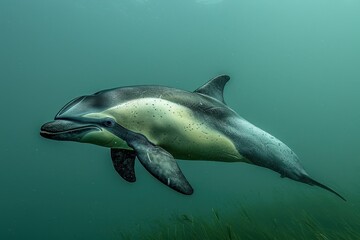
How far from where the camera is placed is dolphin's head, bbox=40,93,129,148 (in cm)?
417

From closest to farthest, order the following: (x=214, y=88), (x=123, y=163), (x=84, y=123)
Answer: (x=84, y=123) → (x=123, y=163) → (x=214, y=88)

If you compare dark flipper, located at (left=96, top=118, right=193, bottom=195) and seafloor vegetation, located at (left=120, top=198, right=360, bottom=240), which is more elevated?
dark flipper, located at (left=96, top=118, right=193, bottom=195)

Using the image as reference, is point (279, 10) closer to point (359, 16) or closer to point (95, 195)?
point (359, 16)

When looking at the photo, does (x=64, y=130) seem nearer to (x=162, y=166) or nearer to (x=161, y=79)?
(x=162, y=166)

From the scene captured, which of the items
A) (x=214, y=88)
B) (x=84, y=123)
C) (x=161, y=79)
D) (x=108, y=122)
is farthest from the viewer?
(x=161, y=79)

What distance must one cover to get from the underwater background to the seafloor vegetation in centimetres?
6

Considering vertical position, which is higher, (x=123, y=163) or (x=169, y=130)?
(x=169, y=130)

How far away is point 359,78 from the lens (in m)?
128

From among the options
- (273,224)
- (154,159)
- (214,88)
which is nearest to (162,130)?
(154,159)

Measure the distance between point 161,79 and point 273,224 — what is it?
78.4 metres

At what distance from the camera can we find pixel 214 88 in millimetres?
5836

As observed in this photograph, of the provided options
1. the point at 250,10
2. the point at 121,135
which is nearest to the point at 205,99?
the point at 121,135

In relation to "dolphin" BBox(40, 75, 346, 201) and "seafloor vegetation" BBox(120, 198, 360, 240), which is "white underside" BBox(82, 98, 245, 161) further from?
"seafloor vegetation" BBox(120, 198, 360, 240)

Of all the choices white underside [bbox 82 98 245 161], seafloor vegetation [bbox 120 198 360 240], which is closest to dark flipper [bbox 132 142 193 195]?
white underside [bbox 82 98 245 161]
